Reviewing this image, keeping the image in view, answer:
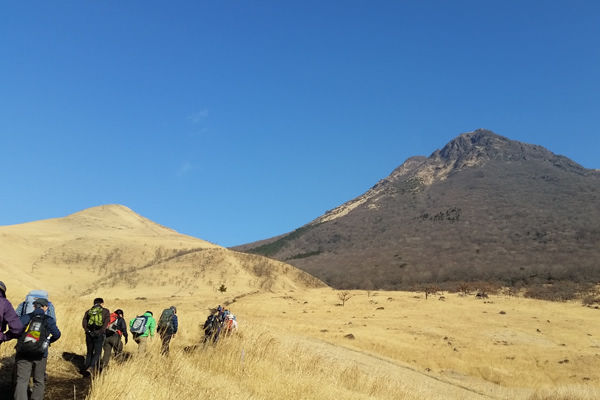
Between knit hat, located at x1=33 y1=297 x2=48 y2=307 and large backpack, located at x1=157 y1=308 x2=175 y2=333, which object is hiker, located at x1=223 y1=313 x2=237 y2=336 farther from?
knit hat, located at x1=33 y1=297 x2=48 y2=307

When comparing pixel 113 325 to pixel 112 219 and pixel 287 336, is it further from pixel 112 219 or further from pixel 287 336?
pixel 112 219

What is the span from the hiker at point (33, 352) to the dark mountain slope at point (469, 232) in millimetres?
70819

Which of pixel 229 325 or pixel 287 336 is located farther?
pixel 287 336

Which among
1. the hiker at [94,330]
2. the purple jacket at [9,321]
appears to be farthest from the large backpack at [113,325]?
the purple jacket at [9,321]

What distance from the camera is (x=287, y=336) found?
23.9m

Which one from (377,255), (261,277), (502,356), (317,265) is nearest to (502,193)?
(377,255)

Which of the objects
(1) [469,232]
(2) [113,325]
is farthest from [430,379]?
(1) [469,232]

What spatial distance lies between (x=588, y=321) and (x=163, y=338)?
37403mm

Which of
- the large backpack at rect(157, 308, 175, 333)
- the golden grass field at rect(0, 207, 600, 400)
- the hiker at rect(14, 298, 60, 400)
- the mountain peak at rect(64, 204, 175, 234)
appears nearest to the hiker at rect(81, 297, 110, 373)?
the golden grass field at rect(0, 207, 600, 400)

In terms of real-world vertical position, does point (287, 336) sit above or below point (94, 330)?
below

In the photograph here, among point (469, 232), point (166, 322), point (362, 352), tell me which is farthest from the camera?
point (469, 232)

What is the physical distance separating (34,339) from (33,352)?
18 centimetres

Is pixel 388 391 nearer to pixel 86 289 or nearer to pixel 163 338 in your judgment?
pixel 163 338

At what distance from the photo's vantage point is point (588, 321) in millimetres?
37000
